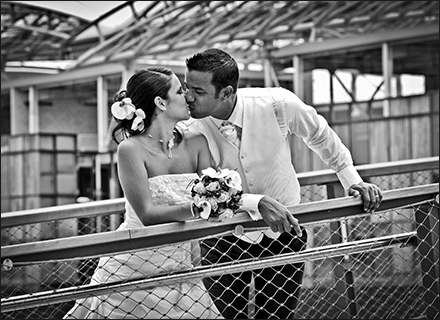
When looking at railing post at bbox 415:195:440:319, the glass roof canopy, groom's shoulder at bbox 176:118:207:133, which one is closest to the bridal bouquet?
groom's shoulder at bbox 176:118:207:133

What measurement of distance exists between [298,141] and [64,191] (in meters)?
4.98

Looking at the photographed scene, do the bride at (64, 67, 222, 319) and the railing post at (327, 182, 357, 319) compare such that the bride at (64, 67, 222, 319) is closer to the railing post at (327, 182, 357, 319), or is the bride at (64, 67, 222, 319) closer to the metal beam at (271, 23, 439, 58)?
the railing post at (327, 182, 357, 319)

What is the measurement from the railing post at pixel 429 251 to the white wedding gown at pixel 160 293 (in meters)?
0.99

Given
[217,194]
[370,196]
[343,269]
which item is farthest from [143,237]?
[343,269]

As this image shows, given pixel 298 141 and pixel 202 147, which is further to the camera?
pixel 298 141

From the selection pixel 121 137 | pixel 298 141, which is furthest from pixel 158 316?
pixel 298 141

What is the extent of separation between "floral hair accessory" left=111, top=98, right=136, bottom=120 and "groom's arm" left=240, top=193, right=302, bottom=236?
2.54ft

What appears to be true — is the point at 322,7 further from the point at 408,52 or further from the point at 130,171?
the point at 130,171

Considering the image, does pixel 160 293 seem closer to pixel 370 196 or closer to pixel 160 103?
pixel 160 103

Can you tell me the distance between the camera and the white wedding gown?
3.83 m

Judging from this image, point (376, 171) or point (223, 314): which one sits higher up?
point (376, 171)

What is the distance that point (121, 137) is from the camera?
4.40 m

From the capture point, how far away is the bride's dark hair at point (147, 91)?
4059mm

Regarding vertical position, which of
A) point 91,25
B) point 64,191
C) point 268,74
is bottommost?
point 64,191
